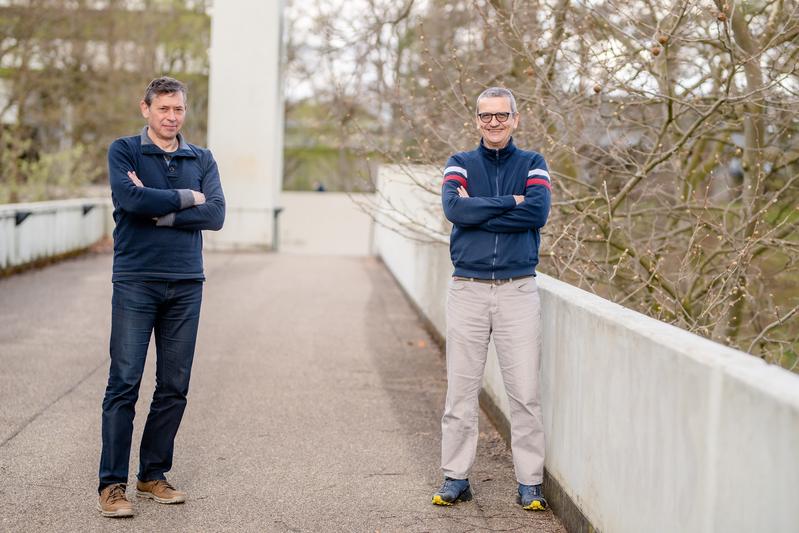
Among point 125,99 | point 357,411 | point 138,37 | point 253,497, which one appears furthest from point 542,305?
point 138,37

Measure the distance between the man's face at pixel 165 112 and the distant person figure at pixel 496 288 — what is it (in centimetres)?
135

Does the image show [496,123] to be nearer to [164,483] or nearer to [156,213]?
[156,213]

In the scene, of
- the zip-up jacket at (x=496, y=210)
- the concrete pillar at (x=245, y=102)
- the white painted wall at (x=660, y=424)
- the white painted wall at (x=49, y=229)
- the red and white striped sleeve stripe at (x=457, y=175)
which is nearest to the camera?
the white painted wall at (x=660, y=424)

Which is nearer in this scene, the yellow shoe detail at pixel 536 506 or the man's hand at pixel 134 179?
the man's hand at pixel 134 179

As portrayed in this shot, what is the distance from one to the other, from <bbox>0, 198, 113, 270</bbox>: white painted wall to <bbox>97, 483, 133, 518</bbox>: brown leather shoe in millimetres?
11233

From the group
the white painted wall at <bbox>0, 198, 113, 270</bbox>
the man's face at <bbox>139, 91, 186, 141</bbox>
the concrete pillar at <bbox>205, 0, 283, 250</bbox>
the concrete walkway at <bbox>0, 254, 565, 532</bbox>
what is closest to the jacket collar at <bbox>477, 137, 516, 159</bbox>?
the man's face at <bbox>139, 91, 186, 141</bbox>

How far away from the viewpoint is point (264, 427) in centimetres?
734

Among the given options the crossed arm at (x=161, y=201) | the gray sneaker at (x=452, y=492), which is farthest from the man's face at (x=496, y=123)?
the gray sneaker at (x=452, y=492)

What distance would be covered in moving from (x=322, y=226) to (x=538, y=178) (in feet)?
105

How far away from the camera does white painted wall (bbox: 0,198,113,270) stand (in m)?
16.0

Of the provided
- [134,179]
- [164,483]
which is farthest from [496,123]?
[164,483]

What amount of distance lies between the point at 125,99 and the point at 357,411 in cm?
2735

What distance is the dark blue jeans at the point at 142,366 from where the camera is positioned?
5.12 meters

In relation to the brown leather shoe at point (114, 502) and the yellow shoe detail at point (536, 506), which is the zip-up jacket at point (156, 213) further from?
the yellow shoe detail at point (536, 506)
